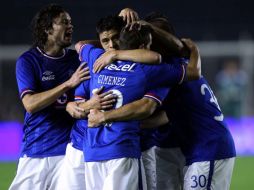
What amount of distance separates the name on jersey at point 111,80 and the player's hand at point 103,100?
7 cm

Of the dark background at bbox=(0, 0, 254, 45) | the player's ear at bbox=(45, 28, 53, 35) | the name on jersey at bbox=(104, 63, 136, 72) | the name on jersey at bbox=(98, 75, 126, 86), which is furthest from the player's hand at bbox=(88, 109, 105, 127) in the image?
the dark background at bbox=(0, 0, 254, 45)

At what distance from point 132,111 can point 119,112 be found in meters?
0.10

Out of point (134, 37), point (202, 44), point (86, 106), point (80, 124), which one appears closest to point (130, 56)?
point (134, 37)

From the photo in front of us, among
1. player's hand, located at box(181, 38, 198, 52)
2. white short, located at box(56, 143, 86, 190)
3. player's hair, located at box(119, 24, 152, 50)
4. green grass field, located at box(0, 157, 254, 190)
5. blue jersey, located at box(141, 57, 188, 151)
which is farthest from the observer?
green grass field, located at box(0, 157, 254, 190)

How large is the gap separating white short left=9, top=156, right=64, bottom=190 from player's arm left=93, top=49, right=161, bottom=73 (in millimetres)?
1362

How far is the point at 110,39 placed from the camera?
6258 millimetres

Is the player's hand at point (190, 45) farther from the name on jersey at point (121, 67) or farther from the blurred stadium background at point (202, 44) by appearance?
the blurred stadium background at point (202, 44)

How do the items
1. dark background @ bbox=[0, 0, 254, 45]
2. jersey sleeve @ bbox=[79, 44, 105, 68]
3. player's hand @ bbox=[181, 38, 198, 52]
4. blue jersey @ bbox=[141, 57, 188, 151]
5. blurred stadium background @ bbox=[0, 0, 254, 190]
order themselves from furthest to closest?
1. dark background @ bbox=[0, 0, 254, 45]
2. blurred stadium background @ bbox=[0, 0, 254, 190]
3. blue jersey @ bbox=[141, 57, 188, 151]
4. player's hand @ bbox=[181, 38, 198, 52]
5. jersey sleeve @ bbox=[79, 44, 105, 68]

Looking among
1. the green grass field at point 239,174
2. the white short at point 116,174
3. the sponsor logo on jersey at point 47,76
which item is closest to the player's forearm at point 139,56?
the white short at point 116,174

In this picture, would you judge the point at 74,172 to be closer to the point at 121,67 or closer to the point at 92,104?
the point at 92,104

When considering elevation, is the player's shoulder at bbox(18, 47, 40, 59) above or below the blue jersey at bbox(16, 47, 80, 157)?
above

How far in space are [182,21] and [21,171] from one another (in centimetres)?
1789

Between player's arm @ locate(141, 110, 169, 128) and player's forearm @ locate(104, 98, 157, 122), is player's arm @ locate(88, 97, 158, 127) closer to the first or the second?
player's forearm @ locate(104, 98, 157, 122)

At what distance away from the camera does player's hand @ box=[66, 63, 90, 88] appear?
640 centimetres
